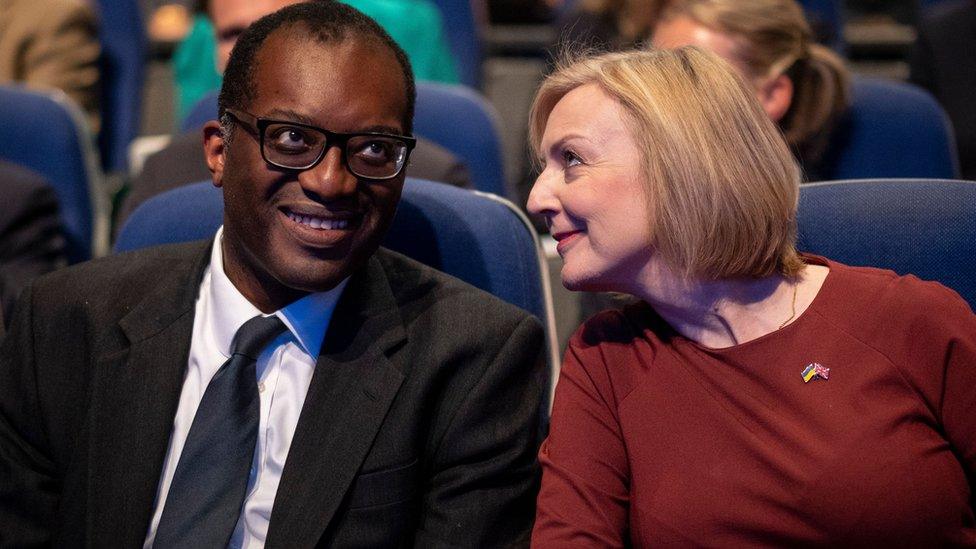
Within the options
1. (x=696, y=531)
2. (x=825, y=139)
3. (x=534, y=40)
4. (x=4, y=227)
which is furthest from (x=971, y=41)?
(x=4, y=227)

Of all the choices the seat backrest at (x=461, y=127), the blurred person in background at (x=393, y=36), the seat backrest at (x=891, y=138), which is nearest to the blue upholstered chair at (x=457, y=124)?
the seat backrest at (x=461, y=127)

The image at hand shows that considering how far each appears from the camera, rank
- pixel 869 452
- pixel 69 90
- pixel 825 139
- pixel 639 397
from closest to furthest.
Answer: pixel 869 452 → pixel 639 397 → pixel 825 139 → pixel 69 90

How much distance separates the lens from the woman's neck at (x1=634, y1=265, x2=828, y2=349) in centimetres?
142

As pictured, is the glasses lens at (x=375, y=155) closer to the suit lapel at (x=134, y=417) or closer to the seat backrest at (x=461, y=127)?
the suit lapel at (x=134, y=417)

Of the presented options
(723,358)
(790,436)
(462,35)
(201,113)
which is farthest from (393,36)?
(790,436)

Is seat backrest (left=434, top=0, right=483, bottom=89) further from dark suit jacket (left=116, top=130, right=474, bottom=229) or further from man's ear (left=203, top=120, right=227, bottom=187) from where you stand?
man's ear (left=203, top=120, right=227, bottom=187)

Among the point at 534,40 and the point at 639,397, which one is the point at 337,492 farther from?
the point at 534,40

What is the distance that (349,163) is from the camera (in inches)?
55.2

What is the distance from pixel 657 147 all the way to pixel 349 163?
365mm

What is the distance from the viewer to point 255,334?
1.45m

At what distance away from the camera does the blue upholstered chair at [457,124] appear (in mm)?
2486

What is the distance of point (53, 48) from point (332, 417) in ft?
7.70

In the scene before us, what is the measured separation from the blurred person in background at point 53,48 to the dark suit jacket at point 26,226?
3.78 feet

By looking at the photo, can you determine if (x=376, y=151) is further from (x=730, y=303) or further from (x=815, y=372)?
(x=815, y=372)
